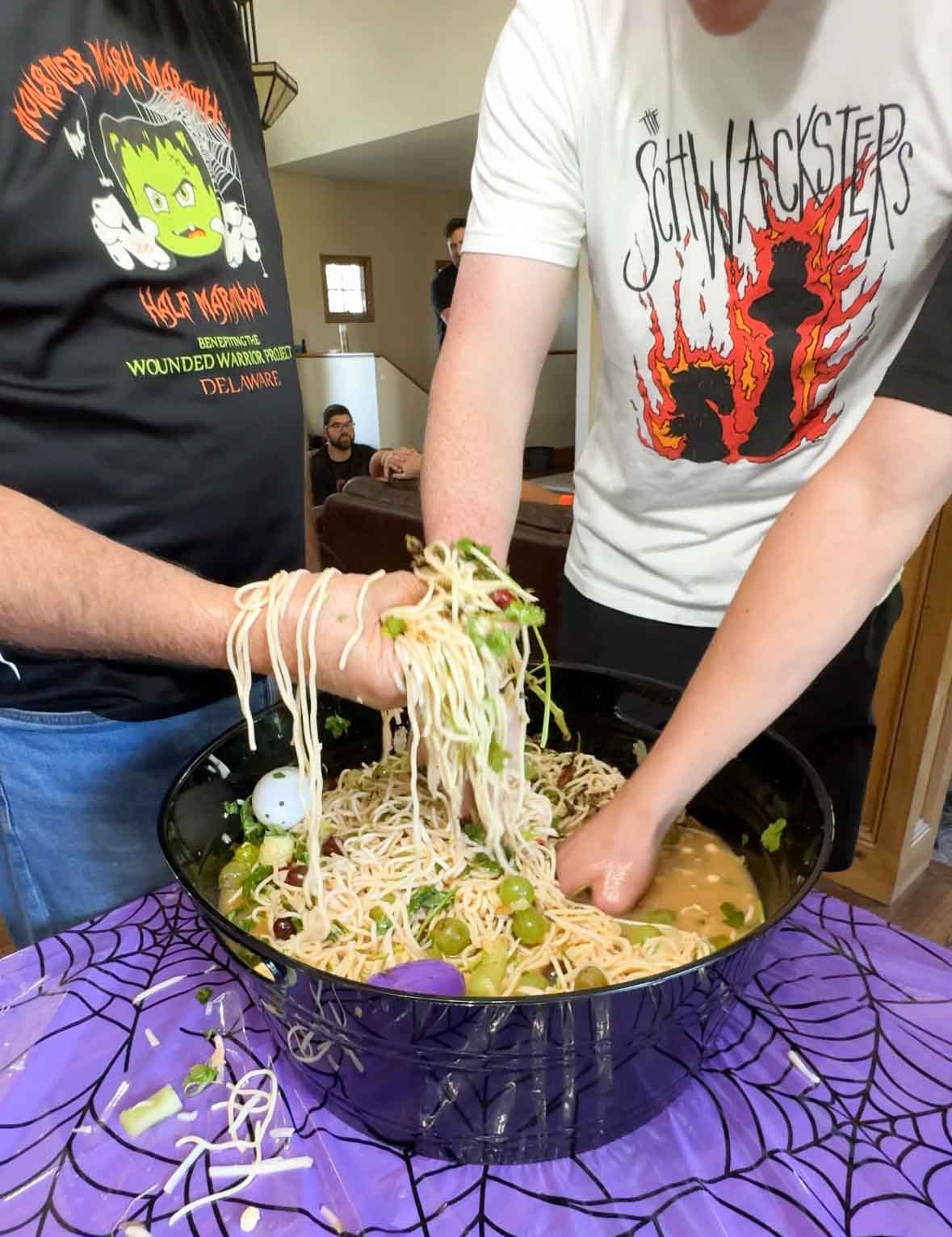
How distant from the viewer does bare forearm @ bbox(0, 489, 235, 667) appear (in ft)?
2.61

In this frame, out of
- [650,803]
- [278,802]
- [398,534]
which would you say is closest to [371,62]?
[398,534]

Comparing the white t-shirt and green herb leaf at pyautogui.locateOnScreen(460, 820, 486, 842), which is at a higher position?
the white t-shirt

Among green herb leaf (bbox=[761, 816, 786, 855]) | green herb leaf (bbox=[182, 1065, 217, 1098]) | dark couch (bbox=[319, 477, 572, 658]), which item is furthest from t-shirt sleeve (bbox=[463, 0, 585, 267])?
dark couch (bbox=[319, 477, 572, 658])

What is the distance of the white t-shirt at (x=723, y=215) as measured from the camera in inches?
37.5

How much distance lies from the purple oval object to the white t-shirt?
67cm

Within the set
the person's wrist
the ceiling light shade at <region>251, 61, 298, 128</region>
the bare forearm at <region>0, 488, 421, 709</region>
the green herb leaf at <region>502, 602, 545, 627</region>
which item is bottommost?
the person's wrist

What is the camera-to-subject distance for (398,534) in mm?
3092

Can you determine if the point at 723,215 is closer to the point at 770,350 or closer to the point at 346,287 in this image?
the point at 770,350

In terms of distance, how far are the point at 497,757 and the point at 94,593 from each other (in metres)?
0.43

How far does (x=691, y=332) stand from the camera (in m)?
1.12

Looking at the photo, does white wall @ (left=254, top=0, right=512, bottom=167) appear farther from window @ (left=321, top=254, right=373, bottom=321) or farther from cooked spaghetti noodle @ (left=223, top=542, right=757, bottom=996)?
cooked spaghetti noodle @ (left=223, top=542, right=757, bottom=996)

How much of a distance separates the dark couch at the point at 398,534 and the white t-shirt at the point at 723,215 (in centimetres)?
125

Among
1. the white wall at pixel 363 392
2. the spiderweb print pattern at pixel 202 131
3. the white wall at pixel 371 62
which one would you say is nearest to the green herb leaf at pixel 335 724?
the spiderweb print pattern at pixel 202 131

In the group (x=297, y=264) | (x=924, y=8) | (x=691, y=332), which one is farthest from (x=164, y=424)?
(x=297, y=264)
